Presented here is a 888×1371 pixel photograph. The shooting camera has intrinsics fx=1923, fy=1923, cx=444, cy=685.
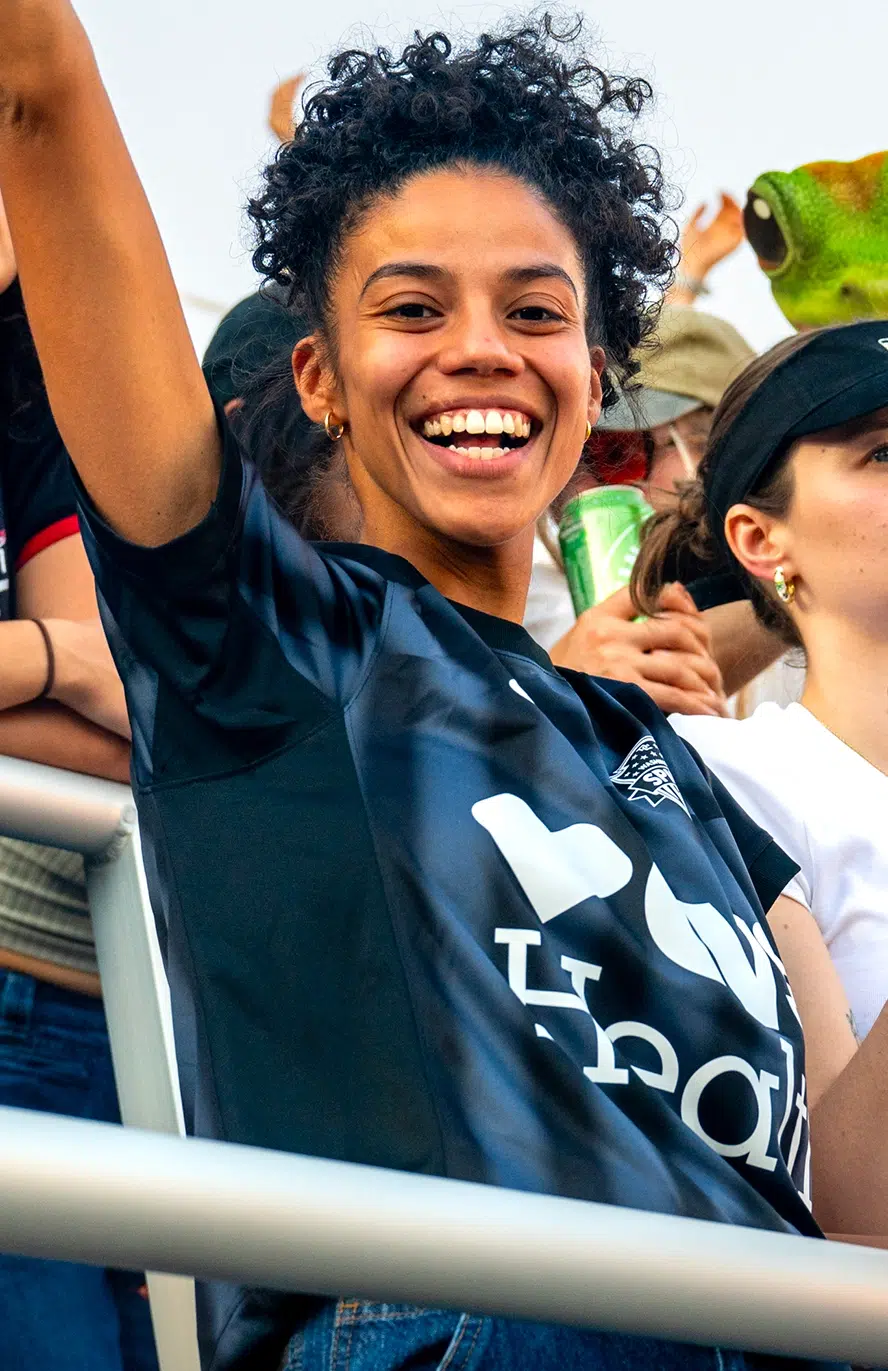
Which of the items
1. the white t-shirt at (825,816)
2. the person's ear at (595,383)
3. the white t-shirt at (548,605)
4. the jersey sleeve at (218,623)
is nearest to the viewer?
the jersey sleeve at (218,623)

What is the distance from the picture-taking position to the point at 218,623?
Result: 1.14m

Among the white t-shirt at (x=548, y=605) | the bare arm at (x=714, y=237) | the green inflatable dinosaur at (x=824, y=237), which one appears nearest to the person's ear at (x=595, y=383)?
the white t-shirt at (x=548, y=605)

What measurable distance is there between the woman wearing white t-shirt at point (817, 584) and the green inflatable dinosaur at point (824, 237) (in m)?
0.82

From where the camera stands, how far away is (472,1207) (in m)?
0.82

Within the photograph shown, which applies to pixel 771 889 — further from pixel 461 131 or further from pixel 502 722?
pixel 461 131

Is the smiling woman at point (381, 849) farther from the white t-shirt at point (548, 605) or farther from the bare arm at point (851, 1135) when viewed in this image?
the white t-shirt at point (548, 605)

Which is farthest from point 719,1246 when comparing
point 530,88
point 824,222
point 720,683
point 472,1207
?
A: point 824,222

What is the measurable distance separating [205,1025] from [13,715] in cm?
40

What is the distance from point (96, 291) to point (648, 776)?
1.74 ft

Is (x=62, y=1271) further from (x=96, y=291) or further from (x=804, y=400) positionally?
(x=804, y=400)

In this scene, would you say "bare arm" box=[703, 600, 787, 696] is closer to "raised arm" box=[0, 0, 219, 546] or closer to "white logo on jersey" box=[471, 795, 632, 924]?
"white logo on jersey" box=[471, 795, 632, 924]

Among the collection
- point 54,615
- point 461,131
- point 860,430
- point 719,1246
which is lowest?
point 719,1246

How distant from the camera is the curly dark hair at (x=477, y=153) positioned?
1.47 meters

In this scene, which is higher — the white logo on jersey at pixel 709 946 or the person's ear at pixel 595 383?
the person's ear at pixel 595 383
